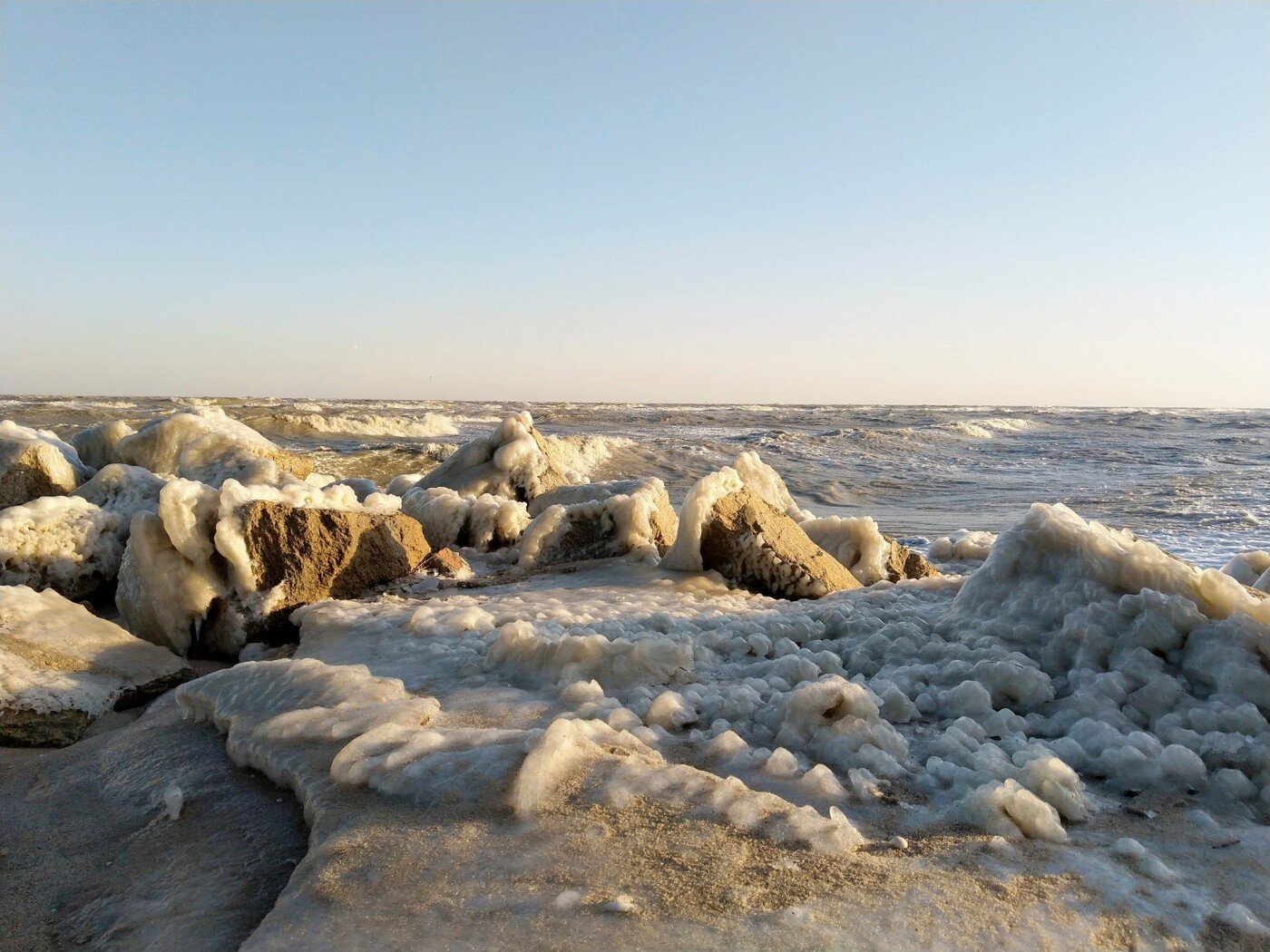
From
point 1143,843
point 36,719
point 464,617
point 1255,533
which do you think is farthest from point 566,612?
point 1255,533

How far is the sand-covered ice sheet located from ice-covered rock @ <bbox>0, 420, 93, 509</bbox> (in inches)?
118

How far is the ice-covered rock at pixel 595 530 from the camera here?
428 centimetres

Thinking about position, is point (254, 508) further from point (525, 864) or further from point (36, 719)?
point (525, 864)

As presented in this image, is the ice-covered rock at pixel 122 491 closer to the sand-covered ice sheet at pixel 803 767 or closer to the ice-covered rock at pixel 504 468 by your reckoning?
the ice-covered rock at pixel 504 468

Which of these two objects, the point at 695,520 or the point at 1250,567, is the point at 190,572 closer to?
the point at 695,520

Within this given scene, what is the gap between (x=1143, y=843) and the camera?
1480 millimetres

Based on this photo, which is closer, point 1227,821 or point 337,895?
point 337,895

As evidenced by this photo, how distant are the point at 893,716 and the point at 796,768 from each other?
448 mm

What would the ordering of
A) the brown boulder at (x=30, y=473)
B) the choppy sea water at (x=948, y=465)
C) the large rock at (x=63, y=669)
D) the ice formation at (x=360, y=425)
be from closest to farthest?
the large rock at (x=63, y=669), the brown boulder at (x=30, y=473), the choppy sea water at (x=948, y=465), the ice formation at (x=360, y=425)

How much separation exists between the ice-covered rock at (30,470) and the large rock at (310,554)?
223cm

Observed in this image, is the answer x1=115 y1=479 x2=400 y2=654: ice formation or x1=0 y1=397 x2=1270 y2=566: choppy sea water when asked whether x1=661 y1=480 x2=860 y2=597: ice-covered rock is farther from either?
x1=0 y1=397 x2=1270 y2=566: choppy sea water

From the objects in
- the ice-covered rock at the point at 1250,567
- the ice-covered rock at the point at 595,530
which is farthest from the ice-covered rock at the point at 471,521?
the ice-covered rock at the point at 1250,567

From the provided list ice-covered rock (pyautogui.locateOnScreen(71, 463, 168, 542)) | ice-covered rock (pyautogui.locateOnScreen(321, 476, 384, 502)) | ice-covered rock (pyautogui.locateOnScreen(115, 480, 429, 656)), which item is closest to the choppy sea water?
ice-covered rock (pyautogui.locateOnScreen(321, 476, 384, 502))

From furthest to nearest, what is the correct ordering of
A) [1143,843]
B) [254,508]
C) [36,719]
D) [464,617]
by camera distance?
[254,508]
[464,617]
[36,719]
[1143,843]
